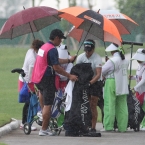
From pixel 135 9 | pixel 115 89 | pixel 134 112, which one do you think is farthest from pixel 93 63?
pixel 135 9

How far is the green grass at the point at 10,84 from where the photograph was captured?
17.5 metres

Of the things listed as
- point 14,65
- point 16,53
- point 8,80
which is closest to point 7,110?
point 8,80

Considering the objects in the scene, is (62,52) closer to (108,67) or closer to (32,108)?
(108,67)

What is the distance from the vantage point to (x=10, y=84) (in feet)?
88.3

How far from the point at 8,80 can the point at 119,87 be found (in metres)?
Answer: 16.6

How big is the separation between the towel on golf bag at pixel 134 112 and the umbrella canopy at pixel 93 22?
135 cm

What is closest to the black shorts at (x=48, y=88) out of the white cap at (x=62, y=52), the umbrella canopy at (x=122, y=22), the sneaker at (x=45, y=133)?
the sneaker at (x=45, y=133)

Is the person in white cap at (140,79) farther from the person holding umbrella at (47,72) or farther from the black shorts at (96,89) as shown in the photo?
the person holding umbrella at (47,72)

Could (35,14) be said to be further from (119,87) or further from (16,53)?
(16,53)

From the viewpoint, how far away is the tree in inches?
2183

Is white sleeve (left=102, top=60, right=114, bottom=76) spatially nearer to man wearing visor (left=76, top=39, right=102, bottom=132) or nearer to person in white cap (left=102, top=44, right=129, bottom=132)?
person in white cap (left=102, top=44, right=129, bottom=132)

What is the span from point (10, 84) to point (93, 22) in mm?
15448

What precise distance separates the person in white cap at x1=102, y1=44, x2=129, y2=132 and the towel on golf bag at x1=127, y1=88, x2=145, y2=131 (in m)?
0.22

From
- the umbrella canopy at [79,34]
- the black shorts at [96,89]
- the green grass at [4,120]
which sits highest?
the umbrella canopy at [79,34]
